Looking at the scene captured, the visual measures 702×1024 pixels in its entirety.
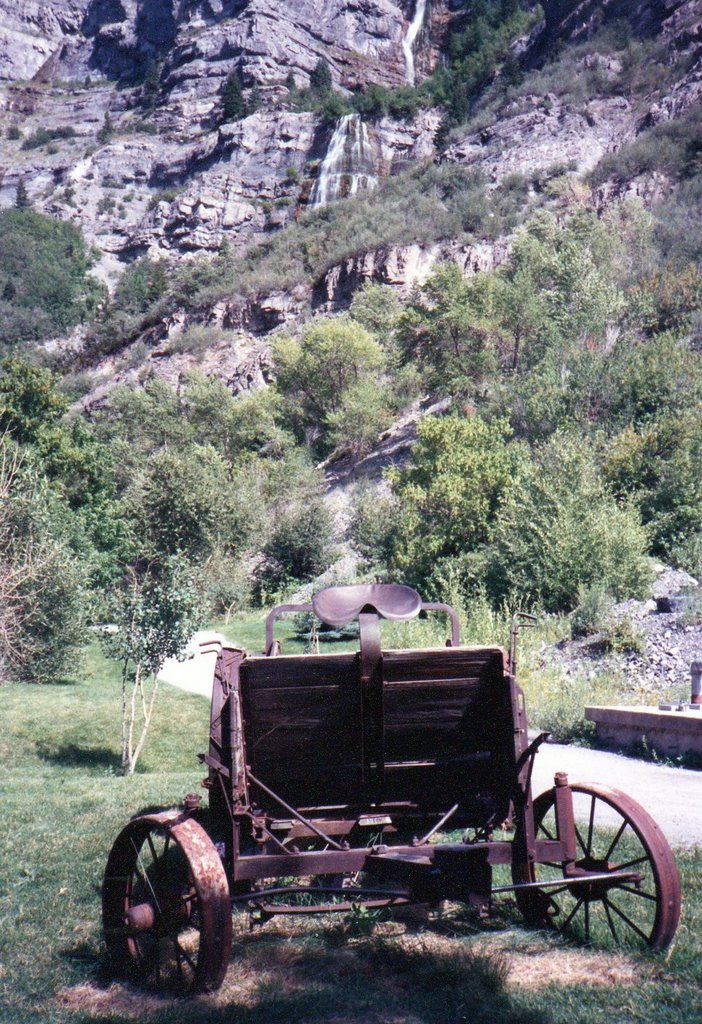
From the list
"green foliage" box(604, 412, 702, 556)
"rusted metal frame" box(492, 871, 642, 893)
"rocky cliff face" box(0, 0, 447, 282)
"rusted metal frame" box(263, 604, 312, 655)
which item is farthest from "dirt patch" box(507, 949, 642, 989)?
"rocky cliff face" box(0, 0, 447, 282)

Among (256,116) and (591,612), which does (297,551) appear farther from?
(256,116)

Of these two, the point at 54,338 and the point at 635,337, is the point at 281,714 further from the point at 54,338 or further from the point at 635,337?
the point at 54,338

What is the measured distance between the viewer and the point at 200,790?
7551 mm

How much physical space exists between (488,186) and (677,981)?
5927cm

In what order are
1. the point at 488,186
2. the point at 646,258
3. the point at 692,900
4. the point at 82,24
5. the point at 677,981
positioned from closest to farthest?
1. the point at 677,981
2. the point at 692,900
3. the point at 646,258
4. the point at 488,186
5. the point at 82,24

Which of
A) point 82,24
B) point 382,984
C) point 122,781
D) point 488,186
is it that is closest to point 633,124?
point 488,186

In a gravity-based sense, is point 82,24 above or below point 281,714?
above

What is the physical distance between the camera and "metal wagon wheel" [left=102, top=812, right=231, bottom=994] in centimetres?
308

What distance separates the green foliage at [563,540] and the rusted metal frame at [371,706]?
12277 millimetres

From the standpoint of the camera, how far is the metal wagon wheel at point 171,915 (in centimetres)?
308

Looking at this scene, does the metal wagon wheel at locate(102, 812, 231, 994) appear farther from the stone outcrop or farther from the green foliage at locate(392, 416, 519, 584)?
the stone outcrop

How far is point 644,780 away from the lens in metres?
7.35

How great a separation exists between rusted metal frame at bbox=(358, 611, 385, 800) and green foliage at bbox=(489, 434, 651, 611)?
1228 centimetres

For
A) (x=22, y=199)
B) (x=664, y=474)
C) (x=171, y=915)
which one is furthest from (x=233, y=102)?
(x=171, y=915)
